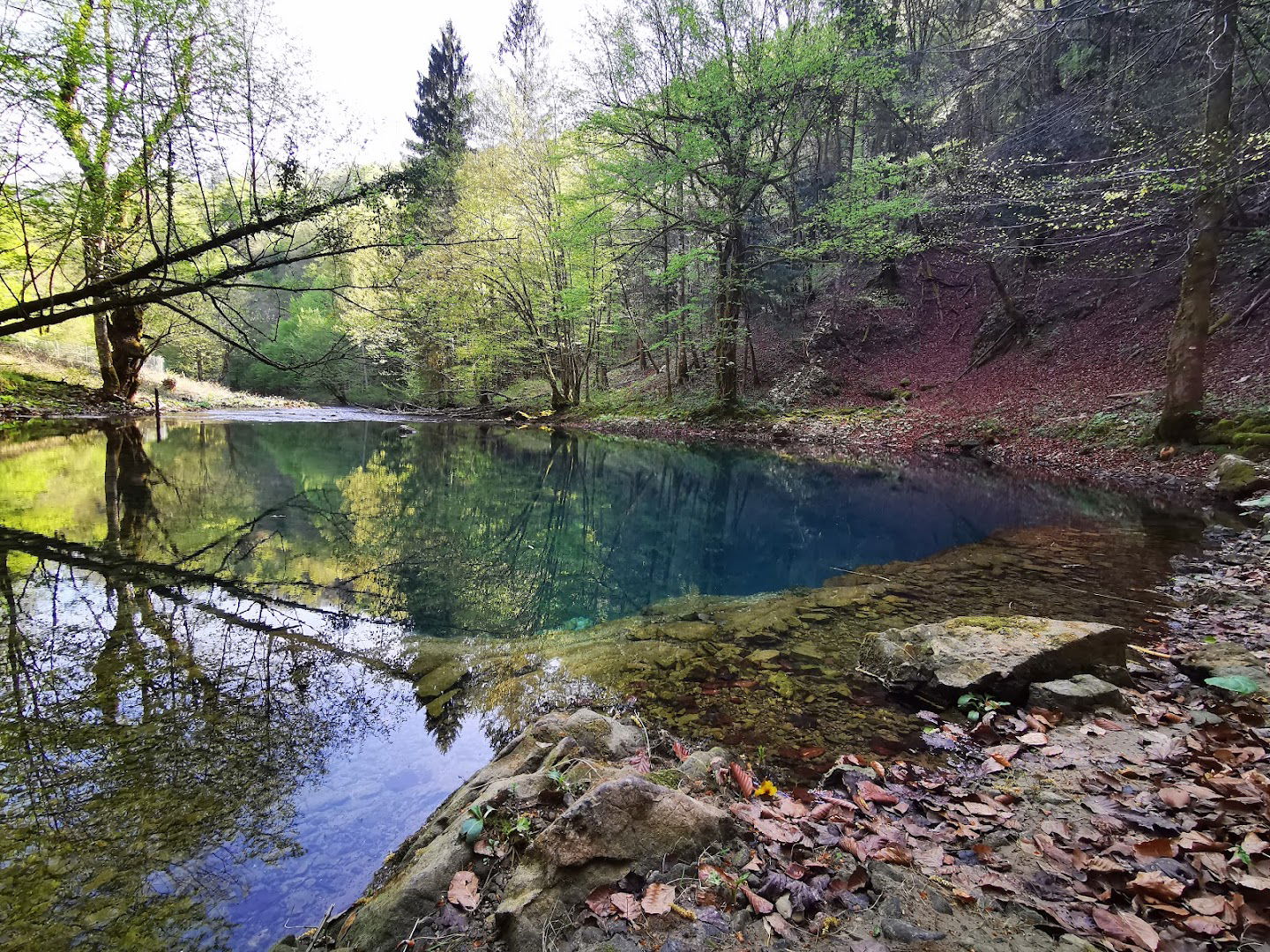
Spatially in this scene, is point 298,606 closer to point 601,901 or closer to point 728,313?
point 601,901

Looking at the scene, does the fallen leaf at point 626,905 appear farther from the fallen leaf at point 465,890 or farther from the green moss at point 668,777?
the green moss at point 668,777

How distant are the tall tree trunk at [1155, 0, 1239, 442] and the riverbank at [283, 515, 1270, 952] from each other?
9.55m

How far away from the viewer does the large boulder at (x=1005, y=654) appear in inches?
147

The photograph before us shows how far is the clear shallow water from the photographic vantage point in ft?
8.34

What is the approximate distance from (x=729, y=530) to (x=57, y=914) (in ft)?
27.9

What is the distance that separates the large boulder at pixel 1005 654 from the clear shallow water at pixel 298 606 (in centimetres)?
162

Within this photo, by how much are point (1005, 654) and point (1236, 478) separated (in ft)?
29.2

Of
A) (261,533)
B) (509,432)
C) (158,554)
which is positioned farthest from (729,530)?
(509,432)

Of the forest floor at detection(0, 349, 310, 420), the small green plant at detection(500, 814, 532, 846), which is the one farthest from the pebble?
the forest floor at detection(0, 349, 310, 420)

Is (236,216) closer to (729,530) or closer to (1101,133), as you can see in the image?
(729,530)

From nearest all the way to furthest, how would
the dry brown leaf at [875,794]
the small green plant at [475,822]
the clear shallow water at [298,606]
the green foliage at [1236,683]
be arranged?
the small green plant at [475,822] < the clear shallow water at [298,606] < the dry brown leaf at [875,794] < the green foliage at [1236,683]

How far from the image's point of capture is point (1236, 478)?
8906 millimetres

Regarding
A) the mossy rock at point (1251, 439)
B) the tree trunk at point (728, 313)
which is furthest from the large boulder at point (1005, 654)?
the tree trunk at point (728, 313)

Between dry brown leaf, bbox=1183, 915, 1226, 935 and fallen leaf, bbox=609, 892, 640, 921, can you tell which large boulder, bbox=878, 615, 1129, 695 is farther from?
fallen leaf, bbox=609, 892, 640, 921
